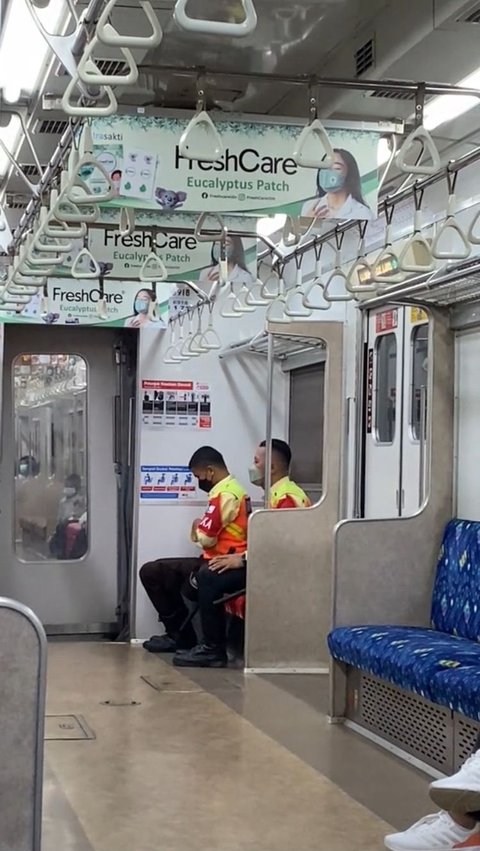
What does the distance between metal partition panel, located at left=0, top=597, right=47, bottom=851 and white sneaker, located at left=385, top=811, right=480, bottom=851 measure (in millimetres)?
1559

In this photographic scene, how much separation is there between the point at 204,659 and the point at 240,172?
12.7 ft

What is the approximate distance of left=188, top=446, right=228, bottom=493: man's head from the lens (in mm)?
8539

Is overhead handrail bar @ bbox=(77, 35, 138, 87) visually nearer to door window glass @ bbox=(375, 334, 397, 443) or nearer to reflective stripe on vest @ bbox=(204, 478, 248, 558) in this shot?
door window glass @ bbox=(375, 334, 397, 443)

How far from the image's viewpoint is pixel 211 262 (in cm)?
726

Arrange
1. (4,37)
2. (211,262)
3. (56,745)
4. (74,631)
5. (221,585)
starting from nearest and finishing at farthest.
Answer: (4,37) → (56,745) → (211,262) → (221,585) → (74,631)

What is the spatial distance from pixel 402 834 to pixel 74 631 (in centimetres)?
550

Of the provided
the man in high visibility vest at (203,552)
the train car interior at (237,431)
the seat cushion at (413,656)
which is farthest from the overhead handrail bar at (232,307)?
the seat cushion at (413,656)

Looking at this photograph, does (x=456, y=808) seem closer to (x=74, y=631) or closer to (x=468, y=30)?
(x=468, y=30)

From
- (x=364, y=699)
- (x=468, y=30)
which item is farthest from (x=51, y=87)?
(x=364, y=699)

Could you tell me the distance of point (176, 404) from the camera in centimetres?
919

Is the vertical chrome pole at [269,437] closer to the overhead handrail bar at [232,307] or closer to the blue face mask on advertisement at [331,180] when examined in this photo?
the overhead handrail bar at [232,307]

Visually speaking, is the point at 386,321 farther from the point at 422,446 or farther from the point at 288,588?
the point at 288,588

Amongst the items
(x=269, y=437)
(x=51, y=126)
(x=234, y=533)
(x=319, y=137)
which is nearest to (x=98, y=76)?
(x=319, y=137)

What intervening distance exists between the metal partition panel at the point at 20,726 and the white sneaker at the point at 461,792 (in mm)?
1317
